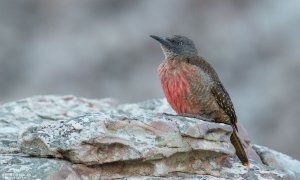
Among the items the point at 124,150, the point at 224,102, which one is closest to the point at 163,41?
the point at 224,102

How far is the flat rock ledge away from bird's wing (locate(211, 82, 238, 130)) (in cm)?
83

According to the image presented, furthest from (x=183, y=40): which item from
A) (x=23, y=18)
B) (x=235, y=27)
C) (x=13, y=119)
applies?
(x=23, y=18)

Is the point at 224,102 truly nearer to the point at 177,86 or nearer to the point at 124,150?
the point at 177,86

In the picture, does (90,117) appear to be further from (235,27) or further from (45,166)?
(235,27)

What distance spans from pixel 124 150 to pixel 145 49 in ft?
47.6

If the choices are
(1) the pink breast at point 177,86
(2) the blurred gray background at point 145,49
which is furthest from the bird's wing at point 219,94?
(2) the blurred gray background at point 145,49

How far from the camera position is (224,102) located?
8.66m

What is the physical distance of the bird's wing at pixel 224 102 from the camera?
862 centimetres

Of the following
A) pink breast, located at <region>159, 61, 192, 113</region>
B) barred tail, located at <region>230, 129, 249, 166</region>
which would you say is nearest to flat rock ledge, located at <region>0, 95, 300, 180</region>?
barred tail, located at <region>230, 129, 249, 166</region>

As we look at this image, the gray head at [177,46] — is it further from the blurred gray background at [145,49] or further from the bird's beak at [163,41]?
the blurred gray background at [145,49]

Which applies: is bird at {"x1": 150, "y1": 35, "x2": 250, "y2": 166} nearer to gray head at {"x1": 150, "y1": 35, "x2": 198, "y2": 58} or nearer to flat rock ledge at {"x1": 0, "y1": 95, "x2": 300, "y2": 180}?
gray head at {"x1": 150, "y1": 35, "x2": 198, "y2": 58}

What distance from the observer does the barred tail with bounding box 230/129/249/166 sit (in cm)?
784

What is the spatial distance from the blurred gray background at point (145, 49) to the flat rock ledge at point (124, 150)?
33.3ft

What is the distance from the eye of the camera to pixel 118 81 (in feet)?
66.7
